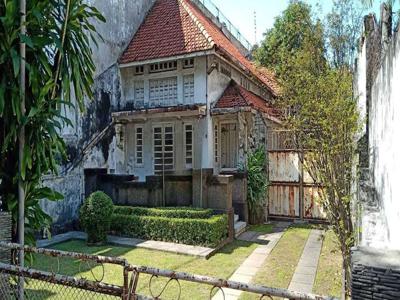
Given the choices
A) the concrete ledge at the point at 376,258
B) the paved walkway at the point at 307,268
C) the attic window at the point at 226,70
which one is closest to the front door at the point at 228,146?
the attic window at the point at 226,70

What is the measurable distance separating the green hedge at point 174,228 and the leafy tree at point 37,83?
5.03 meters

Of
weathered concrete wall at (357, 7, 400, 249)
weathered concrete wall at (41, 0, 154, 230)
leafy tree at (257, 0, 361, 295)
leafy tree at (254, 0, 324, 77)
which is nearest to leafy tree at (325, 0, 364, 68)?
leafy tree at (254, 0, 324, 77)

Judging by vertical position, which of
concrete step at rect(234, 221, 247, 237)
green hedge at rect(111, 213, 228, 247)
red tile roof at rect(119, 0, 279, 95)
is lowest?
concrete step at rect(234, 221, 247, 237)

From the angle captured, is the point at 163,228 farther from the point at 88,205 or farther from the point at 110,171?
the point at 110,171

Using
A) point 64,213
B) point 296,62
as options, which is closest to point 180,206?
point 64,213

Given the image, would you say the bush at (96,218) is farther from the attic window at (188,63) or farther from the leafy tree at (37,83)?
the attic window at (188,63)

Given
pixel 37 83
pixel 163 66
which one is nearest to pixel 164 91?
pixel 163 66

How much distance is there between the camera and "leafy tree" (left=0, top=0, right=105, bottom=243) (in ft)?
10.7

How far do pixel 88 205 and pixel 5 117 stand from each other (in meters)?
5.85

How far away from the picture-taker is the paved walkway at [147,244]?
26.0ft

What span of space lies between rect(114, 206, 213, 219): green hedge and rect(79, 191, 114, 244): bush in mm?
970

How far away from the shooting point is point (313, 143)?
6598 mm

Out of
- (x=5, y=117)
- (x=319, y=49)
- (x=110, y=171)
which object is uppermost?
(x=319, y=49)

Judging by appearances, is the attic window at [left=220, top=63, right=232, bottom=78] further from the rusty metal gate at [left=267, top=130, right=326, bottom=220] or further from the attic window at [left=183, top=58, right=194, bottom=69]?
the rusty metal gate at [left=267, top=130, right=326, bottom=220]
